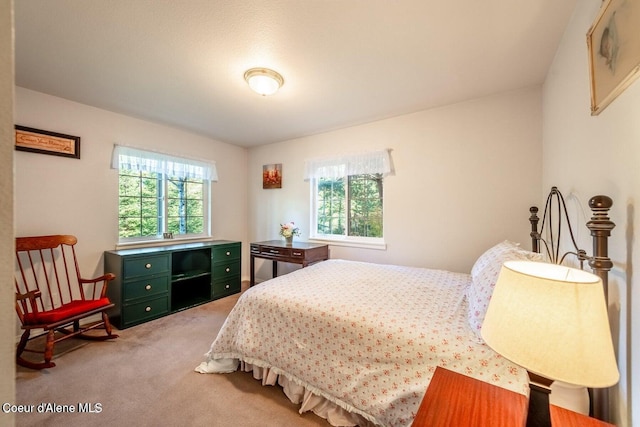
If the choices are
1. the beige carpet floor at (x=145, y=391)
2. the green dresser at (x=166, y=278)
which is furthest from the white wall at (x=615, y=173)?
the green dresser at (x=166, y=278)

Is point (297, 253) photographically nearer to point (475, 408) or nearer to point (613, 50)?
point (475, 408)

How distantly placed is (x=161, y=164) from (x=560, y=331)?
13.4 ft

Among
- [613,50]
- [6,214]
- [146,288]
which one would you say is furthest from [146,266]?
[613,50]

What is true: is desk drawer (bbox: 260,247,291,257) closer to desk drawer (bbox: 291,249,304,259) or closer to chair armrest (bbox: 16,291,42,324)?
desk drawer (bbox: 291,249,304,259)

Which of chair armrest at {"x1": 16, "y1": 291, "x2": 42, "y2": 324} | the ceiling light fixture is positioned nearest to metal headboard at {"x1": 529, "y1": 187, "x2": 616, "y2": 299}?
the ceiling light fixture

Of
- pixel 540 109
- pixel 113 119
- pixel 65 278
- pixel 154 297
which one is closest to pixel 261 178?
pixel 113 119

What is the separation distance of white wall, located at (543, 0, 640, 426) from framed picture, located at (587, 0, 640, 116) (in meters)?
0.05

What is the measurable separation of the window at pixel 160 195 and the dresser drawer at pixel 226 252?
57 cm

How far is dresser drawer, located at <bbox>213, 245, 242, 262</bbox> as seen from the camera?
3654 millimetres

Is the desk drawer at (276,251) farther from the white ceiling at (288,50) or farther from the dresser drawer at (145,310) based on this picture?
the white ceiling at (288,50)

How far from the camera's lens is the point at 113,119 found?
119 inches

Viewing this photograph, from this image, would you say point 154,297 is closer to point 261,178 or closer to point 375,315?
point 261,178

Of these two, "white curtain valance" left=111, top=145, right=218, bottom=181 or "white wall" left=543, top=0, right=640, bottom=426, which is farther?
"white curtain valance" left=111, top=145, right=218, bottom=181

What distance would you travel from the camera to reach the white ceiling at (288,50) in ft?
4.90
